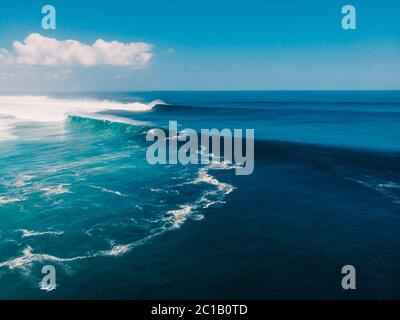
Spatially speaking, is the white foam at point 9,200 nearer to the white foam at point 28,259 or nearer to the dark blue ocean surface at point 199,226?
the dark blue ocean surface at point 199,226

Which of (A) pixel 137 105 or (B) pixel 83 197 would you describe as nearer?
(B) pixel 83 197

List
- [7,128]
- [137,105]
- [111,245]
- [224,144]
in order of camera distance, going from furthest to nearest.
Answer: [137,105] → [7,128] → [224,144] → [111,245]

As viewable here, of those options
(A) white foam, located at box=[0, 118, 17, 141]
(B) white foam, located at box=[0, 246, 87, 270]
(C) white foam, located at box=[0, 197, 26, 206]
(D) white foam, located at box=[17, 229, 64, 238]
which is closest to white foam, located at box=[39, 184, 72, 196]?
(C) white foam, located at box=[0, 197, 26, 206]

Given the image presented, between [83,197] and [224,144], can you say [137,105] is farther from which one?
[83,197]

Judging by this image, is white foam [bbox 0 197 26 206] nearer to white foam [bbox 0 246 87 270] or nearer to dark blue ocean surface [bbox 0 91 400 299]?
dark blue ocean surface [bbox 0 91 400 299]

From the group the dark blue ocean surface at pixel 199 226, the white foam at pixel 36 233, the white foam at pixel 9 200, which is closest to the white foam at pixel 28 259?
the dark blue ocean surface at pixel 199 226

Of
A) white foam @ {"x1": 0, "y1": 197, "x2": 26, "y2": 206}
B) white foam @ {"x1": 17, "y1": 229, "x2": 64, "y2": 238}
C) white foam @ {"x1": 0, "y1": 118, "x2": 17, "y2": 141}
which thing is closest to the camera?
white foam @ {"x1": 17, "y1": 229, "x2": 64, "y2": 238}
